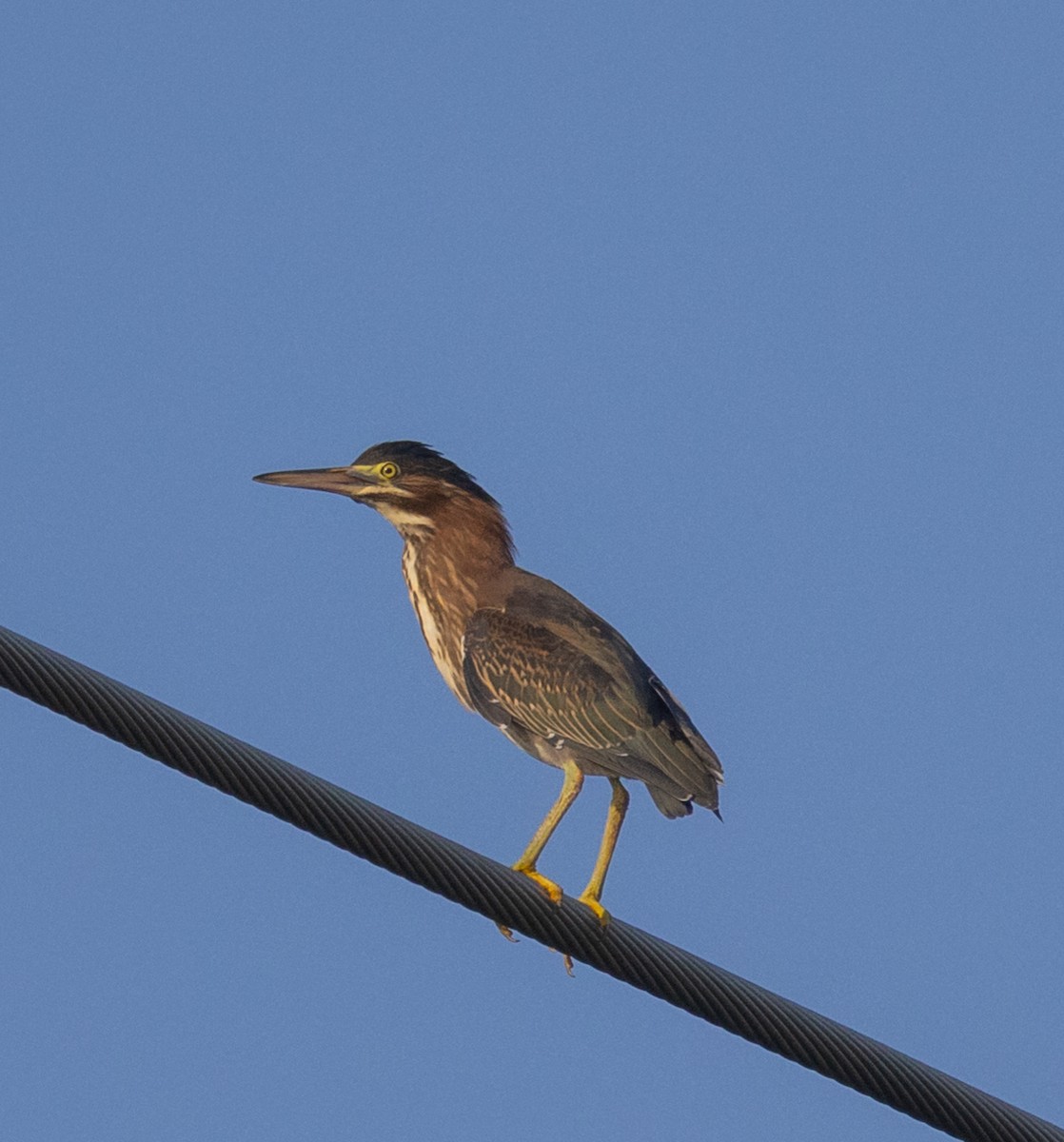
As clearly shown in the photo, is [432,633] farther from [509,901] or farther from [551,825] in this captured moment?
[509,901]

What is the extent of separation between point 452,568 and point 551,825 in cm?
176

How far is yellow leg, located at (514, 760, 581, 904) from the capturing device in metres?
7.09

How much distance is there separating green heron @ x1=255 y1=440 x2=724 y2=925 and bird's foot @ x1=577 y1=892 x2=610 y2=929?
0.03 meters

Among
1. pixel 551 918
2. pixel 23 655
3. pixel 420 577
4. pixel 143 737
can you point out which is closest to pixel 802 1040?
pixel 551 918

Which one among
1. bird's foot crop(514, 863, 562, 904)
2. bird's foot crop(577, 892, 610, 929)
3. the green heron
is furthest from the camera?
the green heron

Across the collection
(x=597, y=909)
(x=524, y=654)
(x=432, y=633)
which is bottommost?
(x=597, y=909)

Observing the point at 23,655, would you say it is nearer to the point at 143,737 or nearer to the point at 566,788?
the point at 143,737

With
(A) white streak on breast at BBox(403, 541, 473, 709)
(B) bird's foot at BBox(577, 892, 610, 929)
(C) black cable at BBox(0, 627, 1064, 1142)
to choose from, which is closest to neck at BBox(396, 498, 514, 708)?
(A) white streak on breast at BBox(403, 541, 473, 709)

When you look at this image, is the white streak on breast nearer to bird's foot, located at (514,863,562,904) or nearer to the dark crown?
the dark crown

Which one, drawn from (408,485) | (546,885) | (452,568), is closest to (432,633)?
(452,568)

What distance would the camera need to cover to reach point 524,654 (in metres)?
8.42

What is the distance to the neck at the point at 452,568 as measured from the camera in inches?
354

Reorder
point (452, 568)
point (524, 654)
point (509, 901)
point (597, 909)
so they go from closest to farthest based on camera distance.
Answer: point (509, 901)
point (597, 909)
point (524, 654)
point (452, 568)

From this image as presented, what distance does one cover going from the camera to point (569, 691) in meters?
8.20
